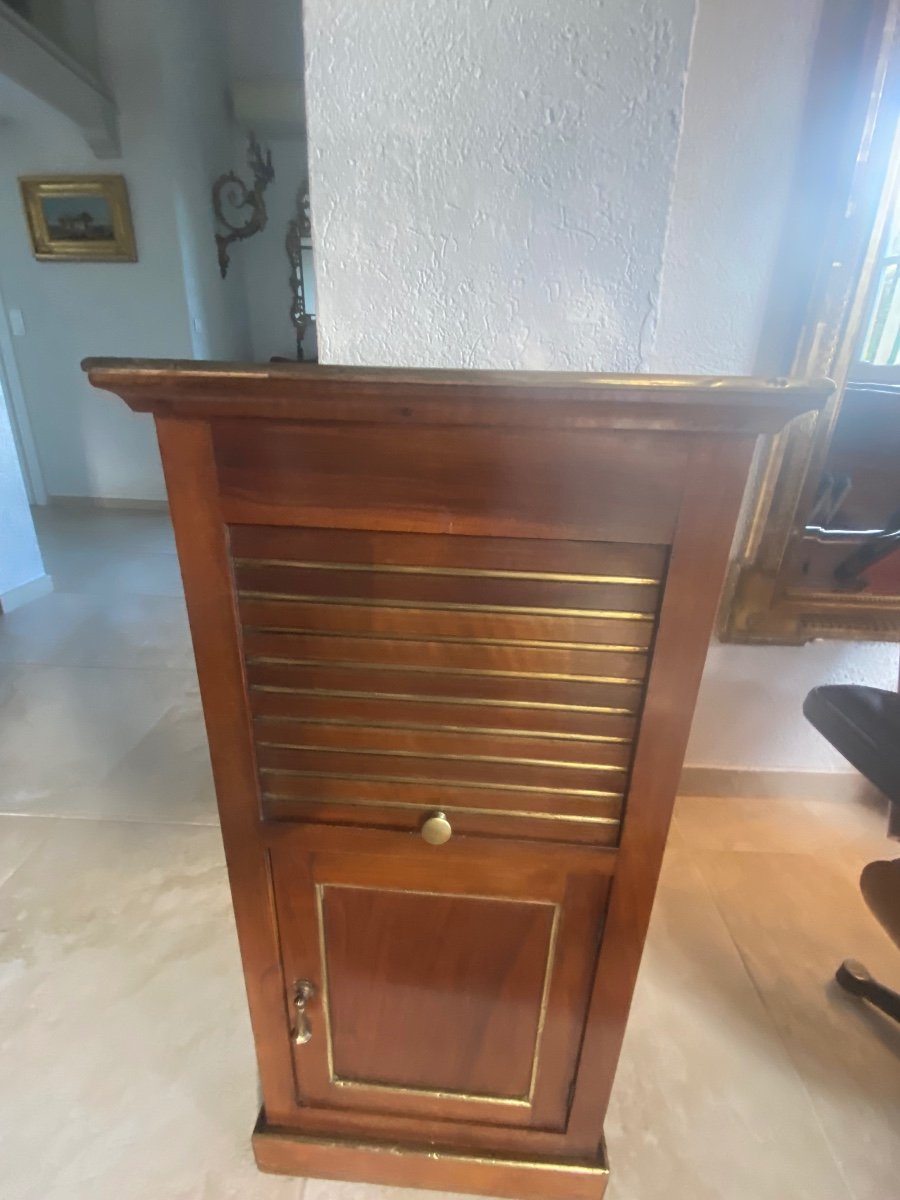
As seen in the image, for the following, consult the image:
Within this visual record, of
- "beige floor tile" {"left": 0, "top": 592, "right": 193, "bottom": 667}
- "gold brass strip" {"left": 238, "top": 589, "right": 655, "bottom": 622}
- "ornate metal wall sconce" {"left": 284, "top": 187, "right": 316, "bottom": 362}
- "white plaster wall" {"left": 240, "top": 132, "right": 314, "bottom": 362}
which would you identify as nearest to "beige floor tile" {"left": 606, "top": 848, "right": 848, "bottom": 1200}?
"gold brass strip" {"left": 238, "top": 589, "right": 655, "bottom": 622}

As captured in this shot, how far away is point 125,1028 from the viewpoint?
3.84 ft

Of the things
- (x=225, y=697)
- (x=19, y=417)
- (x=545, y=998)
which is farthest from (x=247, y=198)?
(x=545, y=998)

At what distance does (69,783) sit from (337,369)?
173cm

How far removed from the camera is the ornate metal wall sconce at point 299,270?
4188 mm

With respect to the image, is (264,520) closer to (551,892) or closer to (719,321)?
(551,892)

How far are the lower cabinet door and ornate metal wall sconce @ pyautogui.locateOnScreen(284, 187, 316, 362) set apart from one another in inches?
157

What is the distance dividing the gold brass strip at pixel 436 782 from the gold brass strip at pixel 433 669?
4.9 inches

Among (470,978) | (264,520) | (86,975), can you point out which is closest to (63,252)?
(86,975)

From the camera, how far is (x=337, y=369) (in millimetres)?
499

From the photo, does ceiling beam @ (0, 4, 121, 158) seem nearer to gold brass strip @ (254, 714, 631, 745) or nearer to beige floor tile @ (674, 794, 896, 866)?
gold brass strip @ (254, 714, 631, 745)

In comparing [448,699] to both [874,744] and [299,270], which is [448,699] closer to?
[874,744]

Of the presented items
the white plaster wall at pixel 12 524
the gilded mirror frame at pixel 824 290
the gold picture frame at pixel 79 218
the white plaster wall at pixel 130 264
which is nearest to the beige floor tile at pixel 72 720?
the white plaster wall at pixel 12 524

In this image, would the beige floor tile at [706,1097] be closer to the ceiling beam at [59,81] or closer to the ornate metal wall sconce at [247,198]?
the ceiling beam at [59,81]

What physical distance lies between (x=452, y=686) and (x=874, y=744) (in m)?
0.76
